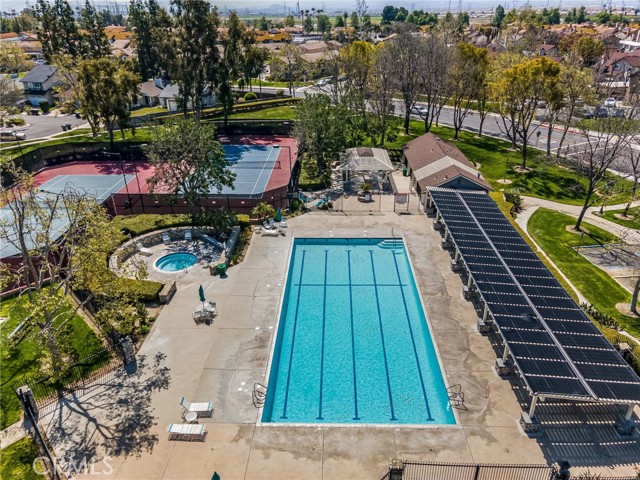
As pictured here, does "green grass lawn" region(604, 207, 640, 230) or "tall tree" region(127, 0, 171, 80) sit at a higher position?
"tall tree" region(127, 0, 171, 80)

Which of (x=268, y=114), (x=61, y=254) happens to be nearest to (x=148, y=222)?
(x=61, y=254)

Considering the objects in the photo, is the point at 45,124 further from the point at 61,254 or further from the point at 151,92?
the point at 61,254

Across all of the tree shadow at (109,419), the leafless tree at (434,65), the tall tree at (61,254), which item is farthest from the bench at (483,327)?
the leafless tree at (434,65)

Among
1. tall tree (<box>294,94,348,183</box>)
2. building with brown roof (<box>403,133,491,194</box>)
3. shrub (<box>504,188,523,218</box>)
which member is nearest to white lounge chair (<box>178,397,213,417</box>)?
building with brown roof (<box>403,133,491,194</box>)

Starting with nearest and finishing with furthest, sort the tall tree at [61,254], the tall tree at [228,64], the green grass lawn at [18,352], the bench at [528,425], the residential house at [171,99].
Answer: the bench at [528,425] < the tall tree at [61,254] < the green grass lawn at [18,352] < the tall tree at [228,64] < the residential house at [171,99]

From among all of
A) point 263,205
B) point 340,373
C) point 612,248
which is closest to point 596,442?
point 340,373

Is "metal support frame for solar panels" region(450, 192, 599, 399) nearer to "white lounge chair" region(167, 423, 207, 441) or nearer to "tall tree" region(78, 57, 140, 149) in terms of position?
"white lounge chair" region(167, 423, 207, 441)

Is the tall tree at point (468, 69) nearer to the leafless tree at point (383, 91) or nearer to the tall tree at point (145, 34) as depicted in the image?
the leafless tree at point (383, 91)

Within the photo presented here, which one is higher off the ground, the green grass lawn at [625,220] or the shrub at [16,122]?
the shrub at [16,122]
